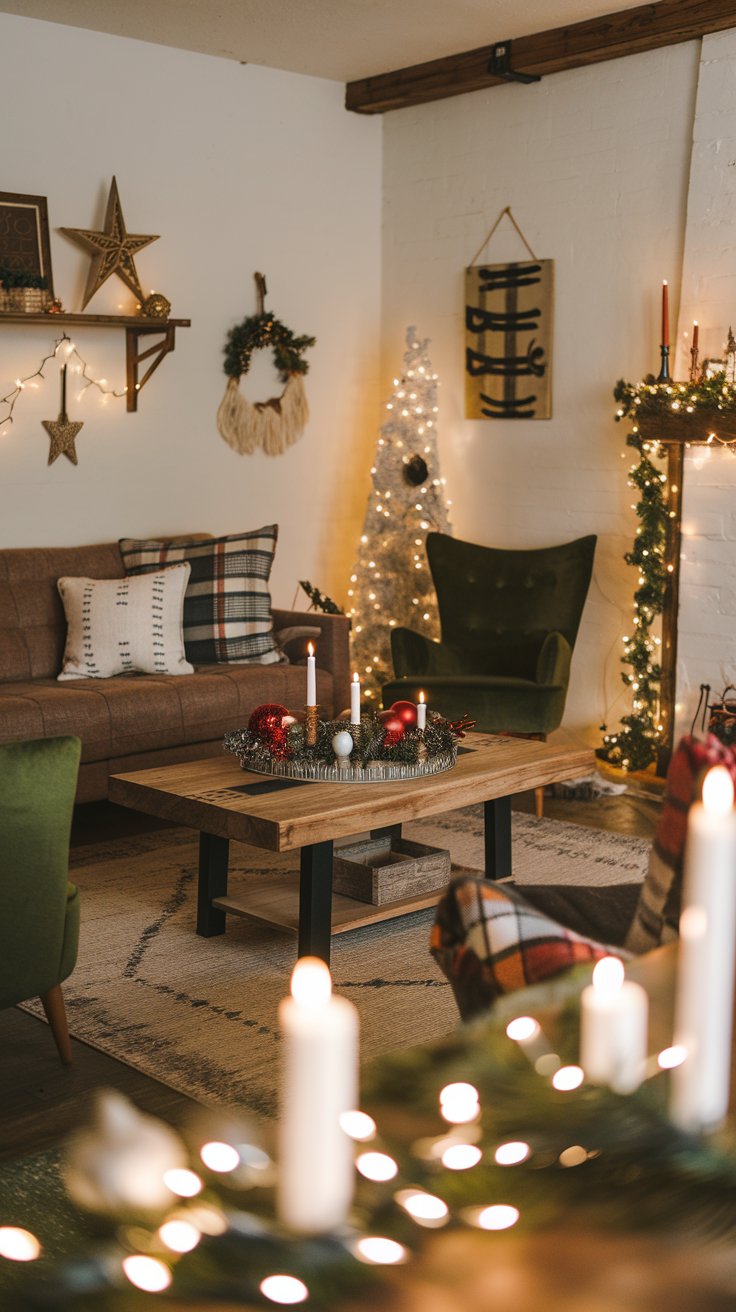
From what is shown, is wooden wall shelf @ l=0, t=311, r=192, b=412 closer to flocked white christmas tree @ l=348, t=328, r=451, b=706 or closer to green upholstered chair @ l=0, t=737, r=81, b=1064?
flocked white christmas tree @ l=348, t=328, r=451, b=706

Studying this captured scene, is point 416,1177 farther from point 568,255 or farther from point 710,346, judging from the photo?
point 568,255

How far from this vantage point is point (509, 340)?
6020mm

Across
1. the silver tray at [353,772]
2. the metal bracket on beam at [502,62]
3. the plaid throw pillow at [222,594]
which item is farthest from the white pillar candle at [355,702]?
the metal bracket on beam at [502,62]

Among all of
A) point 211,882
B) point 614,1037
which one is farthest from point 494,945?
point 211,882

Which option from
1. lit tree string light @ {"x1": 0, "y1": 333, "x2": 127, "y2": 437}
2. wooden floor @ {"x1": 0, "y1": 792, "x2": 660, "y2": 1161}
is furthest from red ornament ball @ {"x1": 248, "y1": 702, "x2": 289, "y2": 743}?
lit tree string light @ {"x1": 0, "y1": 333, "x2": 127, "y2": 437}

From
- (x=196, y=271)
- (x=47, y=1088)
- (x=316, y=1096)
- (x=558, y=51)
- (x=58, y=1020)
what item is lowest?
(x=47, y=1088)

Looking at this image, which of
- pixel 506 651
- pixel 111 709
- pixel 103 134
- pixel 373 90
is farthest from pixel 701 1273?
pixel 373 90

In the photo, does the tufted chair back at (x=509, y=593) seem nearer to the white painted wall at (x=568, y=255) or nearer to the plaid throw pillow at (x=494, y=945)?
the white painted wall at (x=568, y=255)

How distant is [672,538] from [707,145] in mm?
1491

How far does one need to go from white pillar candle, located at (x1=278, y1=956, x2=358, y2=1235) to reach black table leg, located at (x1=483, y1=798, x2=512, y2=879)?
3266 millimetres

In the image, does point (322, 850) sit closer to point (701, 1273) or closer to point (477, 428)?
point (701, 1273)

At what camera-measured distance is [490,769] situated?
3648 mm

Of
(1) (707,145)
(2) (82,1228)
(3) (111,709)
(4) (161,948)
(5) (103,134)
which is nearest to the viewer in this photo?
(2) (82,1228)

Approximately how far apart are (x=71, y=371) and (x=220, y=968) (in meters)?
2.91
